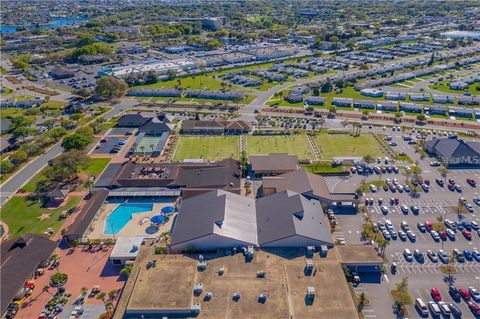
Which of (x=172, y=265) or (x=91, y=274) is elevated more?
(x=172, y=265)

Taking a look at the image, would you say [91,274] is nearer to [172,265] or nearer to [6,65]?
[172,265]

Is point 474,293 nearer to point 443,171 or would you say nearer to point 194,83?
point 443,171

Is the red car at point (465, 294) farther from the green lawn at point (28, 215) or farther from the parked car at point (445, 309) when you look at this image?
the green lawn at point (28, 215)

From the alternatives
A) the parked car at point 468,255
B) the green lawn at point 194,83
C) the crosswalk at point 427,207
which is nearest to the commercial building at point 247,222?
the crosswalk at point 427,207

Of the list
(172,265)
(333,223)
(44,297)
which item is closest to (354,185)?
(333,223)

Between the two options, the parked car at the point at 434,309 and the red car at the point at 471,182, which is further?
the red car at the point at 471,182

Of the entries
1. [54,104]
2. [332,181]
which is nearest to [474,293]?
[332,181]
